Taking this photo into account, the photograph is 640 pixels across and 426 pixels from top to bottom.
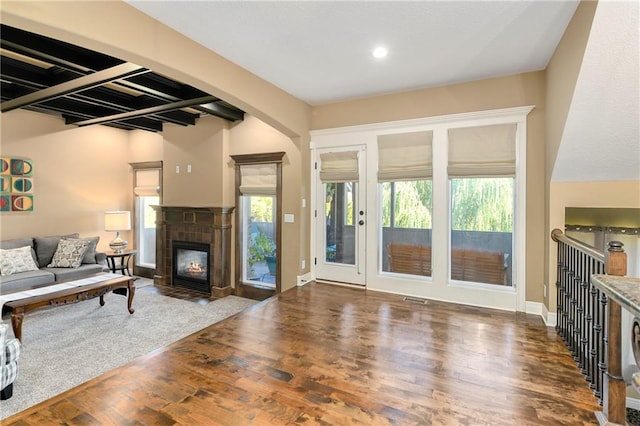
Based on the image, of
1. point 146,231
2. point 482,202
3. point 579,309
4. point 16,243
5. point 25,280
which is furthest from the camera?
point 146,231

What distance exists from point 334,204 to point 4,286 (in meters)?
4.67

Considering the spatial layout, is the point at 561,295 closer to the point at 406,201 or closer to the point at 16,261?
the point at 406,201

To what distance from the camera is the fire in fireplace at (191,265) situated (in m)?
5.74

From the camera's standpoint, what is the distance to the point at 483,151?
3.72 m

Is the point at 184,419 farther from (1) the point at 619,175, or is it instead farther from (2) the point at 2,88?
(2) the point at 2,88

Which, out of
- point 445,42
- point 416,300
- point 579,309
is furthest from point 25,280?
point 579,309

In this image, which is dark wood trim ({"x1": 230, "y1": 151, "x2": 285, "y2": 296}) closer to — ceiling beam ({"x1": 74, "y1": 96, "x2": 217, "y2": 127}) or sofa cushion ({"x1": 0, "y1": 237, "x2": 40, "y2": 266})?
ceiling beam ({"x1": 74, "y1": 96, "x2": 217, "y2": 127})

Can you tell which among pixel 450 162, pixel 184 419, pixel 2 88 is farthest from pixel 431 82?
pixel 2 88

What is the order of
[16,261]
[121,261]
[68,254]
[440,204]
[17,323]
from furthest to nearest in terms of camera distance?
[121,261] < [68,254] < [16,261] < [440,204] < [17,323]

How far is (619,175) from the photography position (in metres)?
2.90

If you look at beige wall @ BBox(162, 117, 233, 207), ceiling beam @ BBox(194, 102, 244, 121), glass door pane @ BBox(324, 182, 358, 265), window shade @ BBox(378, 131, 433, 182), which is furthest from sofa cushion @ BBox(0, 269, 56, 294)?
window shade @ BBox(378, 131, 433, 182)

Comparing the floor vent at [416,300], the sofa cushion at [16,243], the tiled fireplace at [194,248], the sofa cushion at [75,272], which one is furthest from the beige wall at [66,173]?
the floor vent at [416,300]

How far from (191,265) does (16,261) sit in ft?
8.11

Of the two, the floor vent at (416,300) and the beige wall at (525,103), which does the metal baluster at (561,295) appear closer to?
the beige wall at (525,103)
